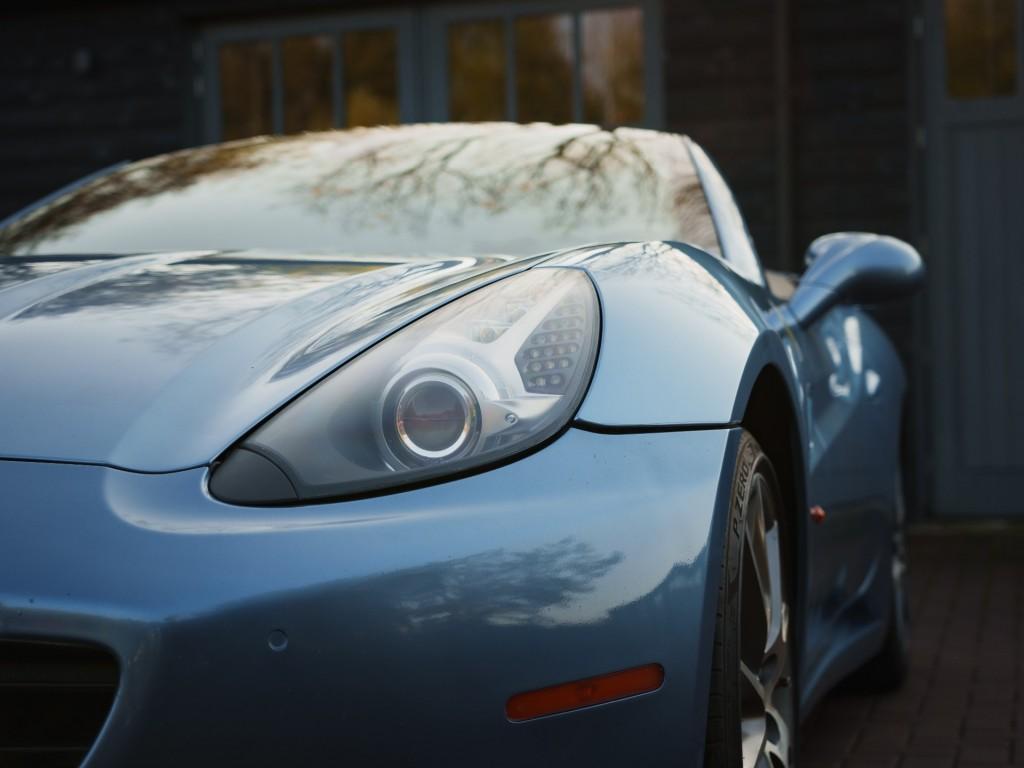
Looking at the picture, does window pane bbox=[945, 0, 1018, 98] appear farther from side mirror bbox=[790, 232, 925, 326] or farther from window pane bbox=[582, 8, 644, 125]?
side mirror bbox=[790, 232, 925, 326]

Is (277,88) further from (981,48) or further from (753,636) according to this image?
(753,636)

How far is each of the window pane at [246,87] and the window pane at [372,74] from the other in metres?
0.50

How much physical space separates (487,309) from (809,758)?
1583 millimetres

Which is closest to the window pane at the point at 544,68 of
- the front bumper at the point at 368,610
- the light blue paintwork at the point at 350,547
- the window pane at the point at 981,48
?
the window pane at the point at 981,48

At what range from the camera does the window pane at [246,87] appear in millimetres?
8344

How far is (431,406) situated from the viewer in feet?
5.68

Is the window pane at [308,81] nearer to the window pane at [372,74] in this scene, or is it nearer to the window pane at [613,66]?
the window pane at [372,74]

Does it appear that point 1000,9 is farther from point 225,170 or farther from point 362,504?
point 362,504

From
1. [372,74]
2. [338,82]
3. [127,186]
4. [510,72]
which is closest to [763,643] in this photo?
[127,186]

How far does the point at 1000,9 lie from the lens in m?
6.89

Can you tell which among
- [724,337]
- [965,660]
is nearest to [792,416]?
[724,337]

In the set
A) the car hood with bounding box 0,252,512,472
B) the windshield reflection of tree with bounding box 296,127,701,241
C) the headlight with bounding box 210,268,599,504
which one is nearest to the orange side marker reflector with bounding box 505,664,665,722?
the headlight with bounding box 210,268,599,504

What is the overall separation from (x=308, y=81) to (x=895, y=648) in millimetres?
5589

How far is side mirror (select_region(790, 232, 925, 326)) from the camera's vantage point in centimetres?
293
